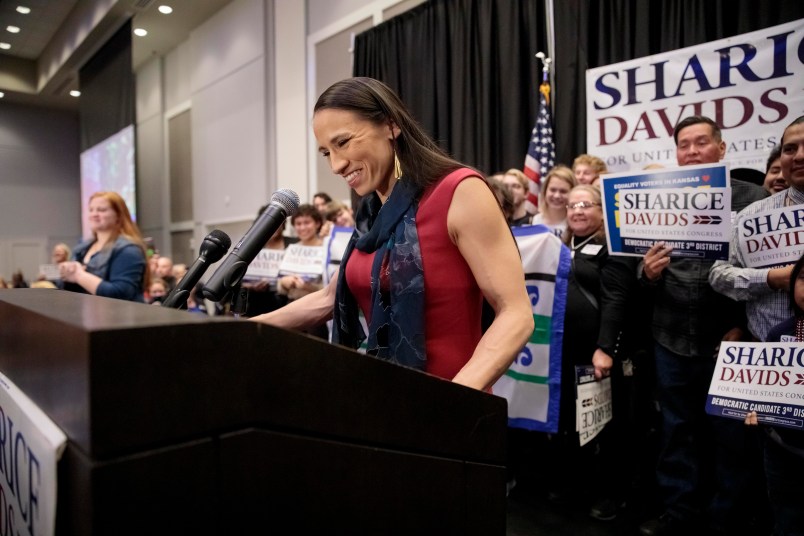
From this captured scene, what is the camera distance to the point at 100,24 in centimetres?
861

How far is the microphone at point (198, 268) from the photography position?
1119mm

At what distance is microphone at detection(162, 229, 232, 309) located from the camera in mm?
1119

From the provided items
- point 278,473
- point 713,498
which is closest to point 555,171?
point 713,498

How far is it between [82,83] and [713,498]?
11678 mm

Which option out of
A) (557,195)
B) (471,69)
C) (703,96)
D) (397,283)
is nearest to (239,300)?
(397,283)

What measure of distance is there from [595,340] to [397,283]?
1.93 m

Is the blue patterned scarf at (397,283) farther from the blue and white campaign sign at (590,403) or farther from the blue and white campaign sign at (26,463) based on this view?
the blue and white campaign sign at (590,403)

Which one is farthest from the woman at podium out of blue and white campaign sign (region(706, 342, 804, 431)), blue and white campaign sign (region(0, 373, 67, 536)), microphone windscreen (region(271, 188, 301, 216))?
blue and white campaign sign (region(706, 342, 804, 431))

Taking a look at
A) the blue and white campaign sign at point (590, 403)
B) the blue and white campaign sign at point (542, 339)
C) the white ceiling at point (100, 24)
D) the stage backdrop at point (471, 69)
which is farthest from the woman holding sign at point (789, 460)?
the white ceiling at point (100, 24)

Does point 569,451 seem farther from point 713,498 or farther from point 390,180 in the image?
point 390,180

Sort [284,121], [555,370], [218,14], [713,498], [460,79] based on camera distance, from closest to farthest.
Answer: [713,498], [555,370], [460,79], [284,121], [218,14]

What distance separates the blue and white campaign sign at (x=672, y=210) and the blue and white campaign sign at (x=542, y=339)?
0.34 meters

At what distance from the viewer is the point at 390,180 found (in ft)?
4.10

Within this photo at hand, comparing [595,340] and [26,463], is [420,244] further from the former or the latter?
[595,340]
